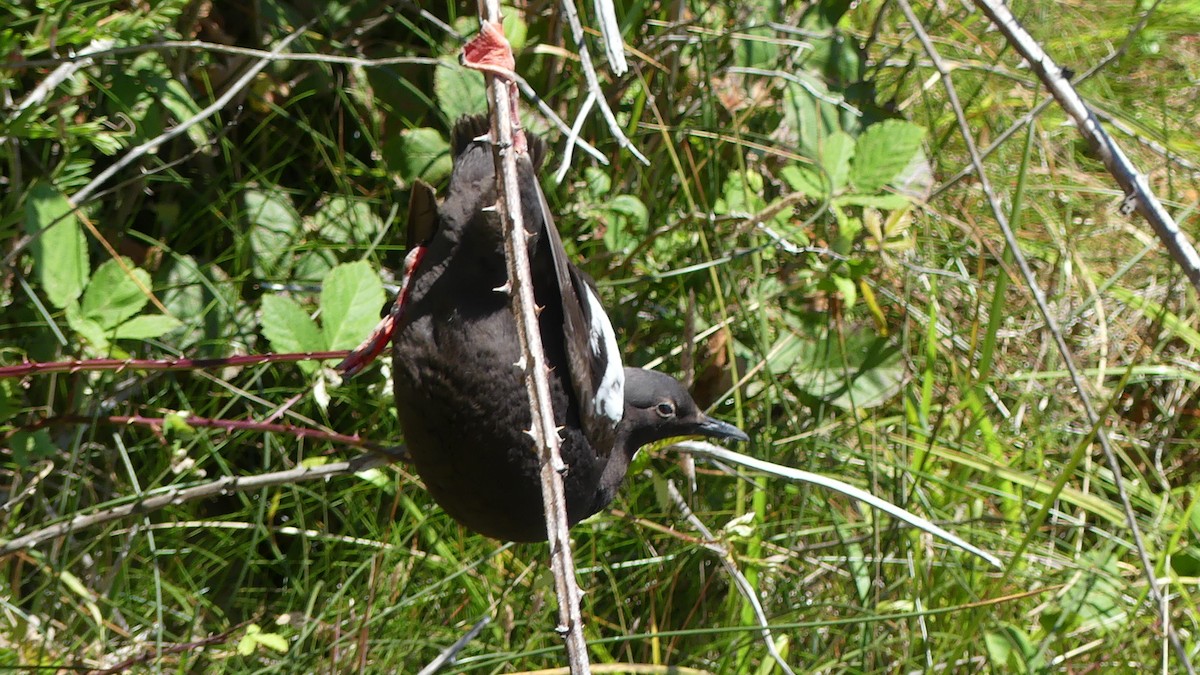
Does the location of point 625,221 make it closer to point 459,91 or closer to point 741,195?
point 741,195

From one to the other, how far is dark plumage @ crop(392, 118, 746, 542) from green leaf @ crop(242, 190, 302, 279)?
3.02 ft

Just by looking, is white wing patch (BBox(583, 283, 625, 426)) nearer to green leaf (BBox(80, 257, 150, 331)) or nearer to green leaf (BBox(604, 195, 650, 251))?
green leaf (BBox(604, 195, 650, 251))

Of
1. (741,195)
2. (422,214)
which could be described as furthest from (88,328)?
(741,195)

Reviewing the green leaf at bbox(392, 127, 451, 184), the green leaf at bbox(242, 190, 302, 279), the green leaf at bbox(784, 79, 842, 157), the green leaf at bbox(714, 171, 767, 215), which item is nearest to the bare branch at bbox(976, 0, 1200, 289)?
the green leaf at bbox(714, 171, 767, 215)

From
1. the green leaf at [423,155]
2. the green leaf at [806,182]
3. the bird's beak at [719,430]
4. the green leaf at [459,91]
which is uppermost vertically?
the green leaf at [459,91]

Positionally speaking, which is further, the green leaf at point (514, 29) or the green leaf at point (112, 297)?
the green leaf at point (514, 29)

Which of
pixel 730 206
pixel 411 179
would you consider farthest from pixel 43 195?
pixel 730 206

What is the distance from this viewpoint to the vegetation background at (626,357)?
9.91 feet

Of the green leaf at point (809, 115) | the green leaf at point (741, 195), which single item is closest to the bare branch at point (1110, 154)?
the green leaf at point (741, 195)

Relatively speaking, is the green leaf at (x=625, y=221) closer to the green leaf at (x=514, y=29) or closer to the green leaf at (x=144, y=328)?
the green leaf at (x=514, y=29)

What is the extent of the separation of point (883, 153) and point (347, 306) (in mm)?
1485

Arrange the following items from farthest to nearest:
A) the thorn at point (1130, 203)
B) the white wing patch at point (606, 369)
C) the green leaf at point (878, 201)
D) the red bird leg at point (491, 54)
Result: the green leaf at point (878, 201) < the white wing patch at point (606, 369) < the red bird leg at point (491, 54) < the thorn at point (1130, 203)

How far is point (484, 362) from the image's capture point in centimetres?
262

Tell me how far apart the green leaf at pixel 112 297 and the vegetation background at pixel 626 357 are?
10mm
